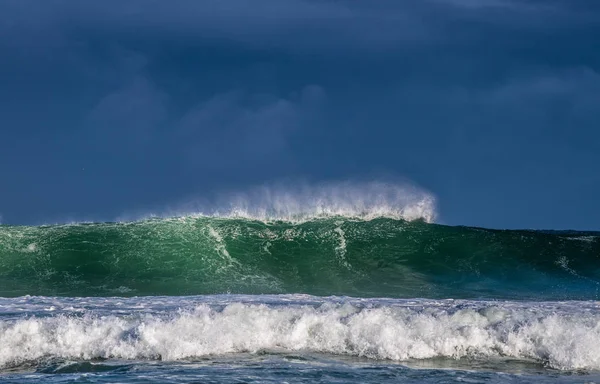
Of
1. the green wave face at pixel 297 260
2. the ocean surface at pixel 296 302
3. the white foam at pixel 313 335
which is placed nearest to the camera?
the ocean surface at pixel 296 302

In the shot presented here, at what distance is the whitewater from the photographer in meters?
9.09

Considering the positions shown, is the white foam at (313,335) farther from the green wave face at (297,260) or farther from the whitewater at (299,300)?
the green wave face at (297,260)

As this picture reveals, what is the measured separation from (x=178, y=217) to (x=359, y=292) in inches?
290

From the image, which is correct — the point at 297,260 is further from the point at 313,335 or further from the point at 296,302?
the point at 313,335

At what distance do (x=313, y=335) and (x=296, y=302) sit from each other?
12.3ft

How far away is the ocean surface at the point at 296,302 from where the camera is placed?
9016 millimetres

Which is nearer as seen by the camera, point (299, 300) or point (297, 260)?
point (299, 300)

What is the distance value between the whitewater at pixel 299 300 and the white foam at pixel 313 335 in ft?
0.08

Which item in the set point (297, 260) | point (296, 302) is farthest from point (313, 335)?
point (297, 260)

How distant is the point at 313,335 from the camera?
10.3m

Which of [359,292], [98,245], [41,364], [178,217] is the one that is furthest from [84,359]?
[178,217]

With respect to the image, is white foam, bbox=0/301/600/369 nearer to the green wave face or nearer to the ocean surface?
the ocean surface

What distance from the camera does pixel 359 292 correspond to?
1822 centimetres

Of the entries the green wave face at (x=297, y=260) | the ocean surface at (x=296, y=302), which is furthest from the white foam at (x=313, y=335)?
the green wave face at (x=297, y=260)
